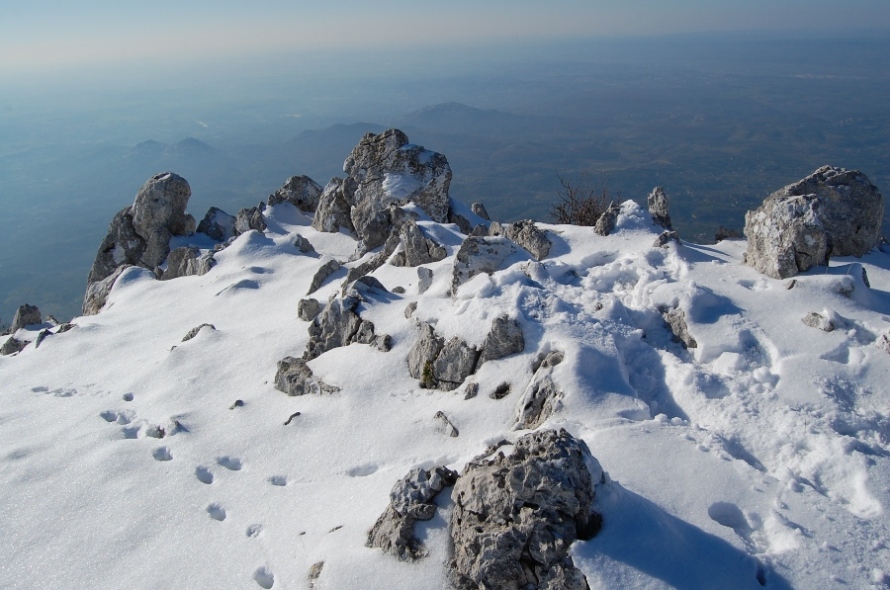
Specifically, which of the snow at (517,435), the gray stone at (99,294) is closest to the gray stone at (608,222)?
the snow at (517,435)

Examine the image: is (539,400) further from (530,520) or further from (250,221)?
(250,221)

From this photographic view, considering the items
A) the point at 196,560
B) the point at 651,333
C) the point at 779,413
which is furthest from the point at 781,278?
the point at 196,560

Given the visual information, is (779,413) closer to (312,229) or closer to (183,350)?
(183,350)

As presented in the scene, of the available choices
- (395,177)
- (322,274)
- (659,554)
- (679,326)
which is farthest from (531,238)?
(659,554)

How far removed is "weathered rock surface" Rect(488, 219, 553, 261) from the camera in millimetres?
16889

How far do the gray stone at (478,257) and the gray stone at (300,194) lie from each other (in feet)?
68.0

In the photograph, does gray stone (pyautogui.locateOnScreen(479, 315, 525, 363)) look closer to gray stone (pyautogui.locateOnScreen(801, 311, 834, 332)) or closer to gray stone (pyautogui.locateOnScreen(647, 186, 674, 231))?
gray stone (pyautogui.locateOnScreen(801, 311, 834, 332))

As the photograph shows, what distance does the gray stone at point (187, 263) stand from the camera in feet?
82.3

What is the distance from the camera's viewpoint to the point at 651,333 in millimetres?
11992

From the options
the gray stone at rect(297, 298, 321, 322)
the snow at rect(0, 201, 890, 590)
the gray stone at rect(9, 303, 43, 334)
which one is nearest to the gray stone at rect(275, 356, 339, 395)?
the snow at rect(0, 201, 890, 590)

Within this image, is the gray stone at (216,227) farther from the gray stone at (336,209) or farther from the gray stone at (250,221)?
the gray stone at (336,209)

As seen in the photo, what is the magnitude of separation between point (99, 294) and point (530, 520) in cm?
2836

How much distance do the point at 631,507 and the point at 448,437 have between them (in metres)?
4.11

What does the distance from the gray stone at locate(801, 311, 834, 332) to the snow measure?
129mm
